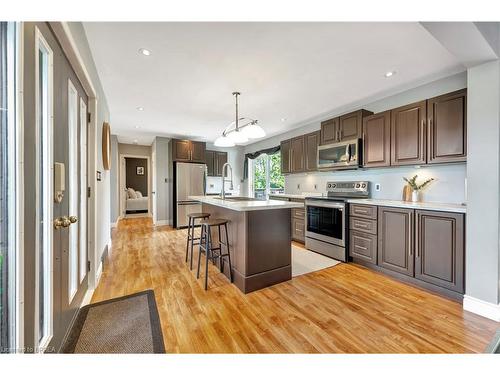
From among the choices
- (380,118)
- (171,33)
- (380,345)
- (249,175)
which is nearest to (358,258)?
(380,345)

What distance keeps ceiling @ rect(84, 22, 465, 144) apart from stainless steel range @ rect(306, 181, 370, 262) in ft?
A: 4.73

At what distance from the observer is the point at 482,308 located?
1.94 m

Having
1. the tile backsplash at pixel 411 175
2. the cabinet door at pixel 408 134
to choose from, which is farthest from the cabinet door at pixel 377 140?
the tile backsplash at pixel 411 175

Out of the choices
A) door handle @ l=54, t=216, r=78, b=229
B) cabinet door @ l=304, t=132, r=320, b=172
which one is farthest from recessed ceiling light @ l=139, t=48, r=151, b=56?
cabinet door @ l=304, t=132, r=320, b=172

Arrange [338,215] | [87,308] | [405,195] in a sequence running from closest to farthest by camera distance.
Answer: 1. [87,308]
2. [405,195]
3. [338,215]

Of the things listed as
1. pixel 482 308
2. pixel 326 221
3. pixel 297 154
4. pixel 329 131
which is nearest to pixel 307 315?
pixel 482 308

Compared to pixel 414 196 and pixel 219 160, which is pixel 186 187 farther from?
pixel 414 196

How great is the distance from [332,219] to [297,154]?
181cm

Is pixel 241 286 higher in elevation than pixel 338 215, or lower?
lower

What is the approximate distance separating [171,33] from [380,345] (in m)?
2.94

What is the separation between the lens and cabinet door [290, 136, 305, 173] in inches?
181

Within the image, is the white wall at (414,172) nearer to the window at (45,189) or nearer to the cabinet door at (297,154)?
the cabinet door at (297,154)
